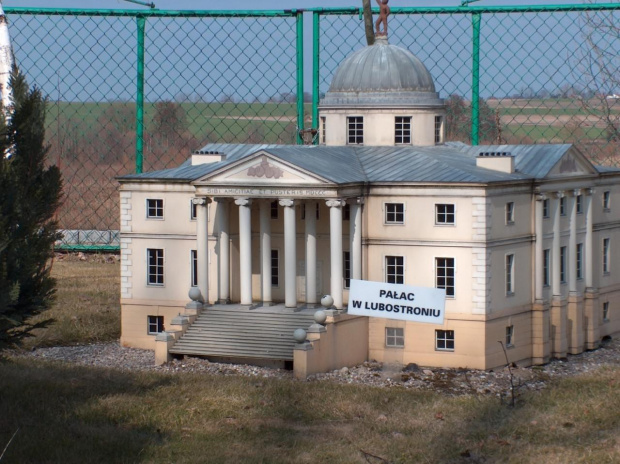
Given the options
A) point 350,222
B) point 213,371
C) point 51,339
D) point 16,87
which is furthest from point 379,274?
point 16,87

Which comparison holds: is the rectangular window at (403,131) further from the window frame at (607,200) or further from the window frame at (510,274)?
the window frame at (607,200)

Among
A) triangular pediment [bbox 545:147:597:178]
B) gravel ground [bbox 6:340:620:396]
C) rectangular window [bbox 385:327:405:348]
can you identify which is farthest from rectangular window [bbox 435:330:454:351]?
triangular pediment [bbox 545:147:597:178]

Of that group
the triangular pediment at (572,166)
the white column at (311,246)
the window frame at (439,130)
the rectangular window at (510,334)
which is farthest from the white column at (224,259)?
the triangular pediment at (572,166)

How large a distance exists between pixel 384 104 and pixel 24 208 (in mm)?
19060

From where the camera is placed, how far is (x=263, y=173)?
36812 mm

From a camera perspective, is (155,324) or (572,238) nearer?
(155,324)

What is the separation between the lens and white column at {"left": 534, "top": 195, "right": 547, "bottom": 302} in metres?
38.0

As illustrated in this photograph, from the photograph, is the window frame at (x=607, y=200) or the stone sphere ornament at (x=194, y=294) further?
the window frame at (x=607, y=200)

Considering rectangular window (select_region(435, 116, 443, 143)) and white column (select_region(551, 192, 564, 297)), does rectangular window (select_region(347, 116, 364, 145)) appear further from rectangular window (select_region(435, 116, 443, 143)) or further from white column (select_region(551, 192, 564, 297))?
white column (select_region(551, 192, 564, 297))

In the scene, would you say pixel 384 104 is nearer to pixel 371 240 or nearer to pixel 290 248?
pixel 371 240

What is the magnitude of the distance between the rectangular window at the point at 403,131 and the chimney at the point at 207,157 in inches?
208

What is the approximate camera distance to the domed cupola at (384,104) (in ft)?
134

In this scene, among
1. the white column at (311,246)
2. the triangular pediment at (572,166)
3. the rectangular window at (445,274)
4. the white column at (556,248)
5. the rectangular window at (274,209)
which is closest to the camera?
the rectangular window at (445,274)

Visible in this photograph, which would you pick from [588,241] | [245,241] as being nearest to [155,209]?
[245,241]
